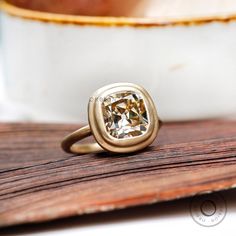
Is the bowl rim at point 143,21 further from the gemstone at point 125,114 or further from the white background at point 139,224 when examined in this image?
the white background at point 139,224

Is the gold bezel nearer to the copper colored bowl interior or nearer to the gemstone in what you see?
the gemstone

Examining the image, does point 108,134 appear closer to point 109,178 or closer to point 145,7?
point 109,178

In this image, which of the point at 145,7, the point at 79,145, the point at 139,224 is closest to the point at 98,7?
the point at 145,7

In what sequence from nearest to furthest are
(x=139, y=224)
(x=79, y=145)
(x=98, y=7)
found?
(x=139, y=224) < (x=79, y=145) < (x=98, y=7)

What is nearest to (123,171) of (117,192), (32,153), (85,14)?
(117,192)

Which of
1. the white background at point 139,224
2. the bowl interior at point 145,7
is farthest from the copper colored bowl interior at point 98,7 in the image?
the white background at point 139,224

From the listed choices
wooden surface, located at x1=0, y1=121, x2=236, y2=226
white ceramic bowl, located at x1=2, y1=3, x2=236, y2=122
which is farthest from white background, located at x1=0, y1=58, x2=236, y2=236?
white ceramic bowl, located at x1=2, y1=3, x2=236, y2=122
